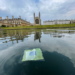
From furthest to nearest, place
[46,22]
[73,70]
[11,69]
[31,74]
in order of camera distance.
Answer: [46,22] → [11,69] → [73,70] → [31,74]

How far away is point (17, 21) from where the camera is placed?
92.7 m

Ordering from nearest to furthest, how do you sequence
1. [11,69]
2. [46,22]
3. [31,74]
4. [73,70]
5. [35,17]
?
1. [31,74]
2. [73,70]
3. [11,69]
4. [35,17]
5. [46,22]

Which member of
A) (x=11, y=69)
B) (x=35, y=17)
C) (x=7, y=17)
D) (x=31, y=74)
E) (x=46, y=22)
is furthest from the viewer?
(x=46, y=22)

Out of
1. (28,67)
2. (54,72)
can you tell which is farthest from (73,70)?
(28,67)

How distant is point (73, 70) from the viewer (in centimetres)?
307

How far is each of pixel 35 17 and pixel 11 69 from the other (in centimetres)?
9069

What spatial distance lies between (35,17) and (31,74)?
9109cm

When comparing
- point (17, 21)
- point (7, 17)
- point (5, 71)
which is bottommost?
point (5, 71)

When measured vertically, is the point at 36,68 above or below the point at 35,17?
below

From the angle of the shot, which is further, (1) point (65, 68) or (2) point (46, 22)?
(2) point (46, 22)

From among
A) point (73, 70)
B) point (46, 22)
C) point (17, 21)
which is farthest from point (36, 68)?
point (46, 22)

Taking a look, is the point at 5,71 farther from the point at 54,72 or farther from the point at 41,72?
the point at 54,72

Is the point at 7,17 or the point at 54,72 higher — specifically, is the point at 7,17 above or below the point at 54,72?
above

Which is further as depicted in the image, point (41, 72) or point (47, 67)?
point (47, 67)
